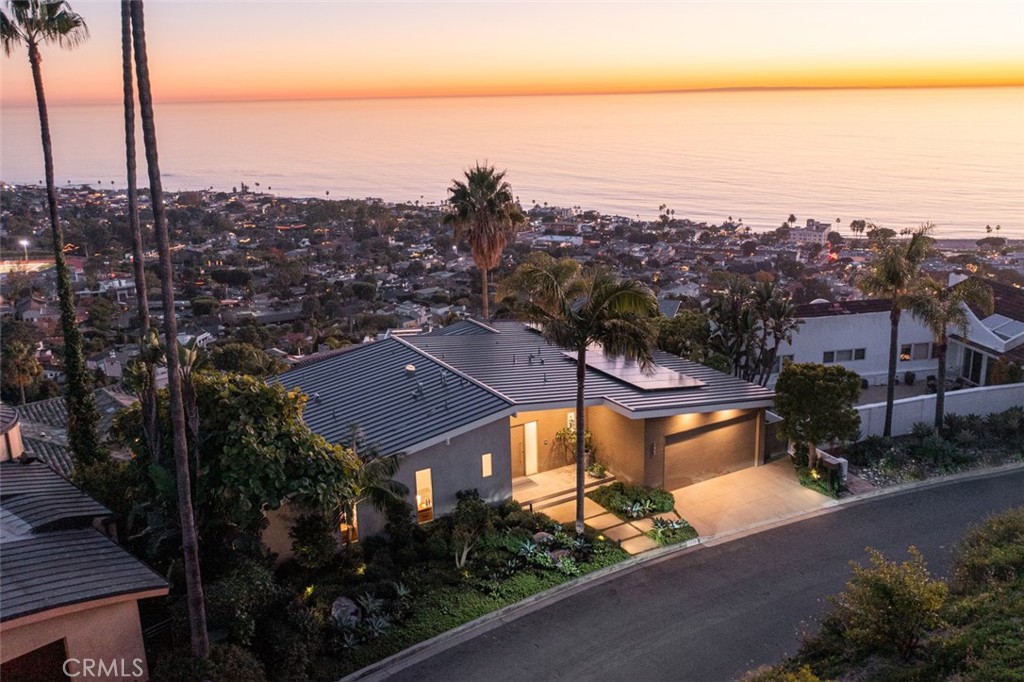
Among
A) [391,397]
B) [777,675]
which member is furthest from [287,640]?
[777,675]

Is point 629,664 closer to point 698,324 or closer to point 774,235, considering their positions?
point 698,324

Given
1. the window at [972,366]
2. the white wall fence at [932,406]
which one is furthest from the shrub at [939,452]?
the window at [972,366]

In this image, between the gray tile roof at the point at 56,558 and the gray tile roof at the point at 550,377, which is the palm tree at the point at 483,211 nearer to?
the gray tile roof at the point at 550,377

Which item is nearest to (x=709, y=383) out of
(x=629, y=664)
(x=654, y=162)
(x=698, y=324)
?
(x=698, y=324)

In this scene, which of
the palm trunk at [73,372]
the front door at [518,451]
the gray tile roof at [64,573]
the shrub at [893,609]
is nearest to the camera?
the gray tile roof at [64,573]

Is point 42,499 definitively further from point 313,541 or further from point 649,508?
point 649,508

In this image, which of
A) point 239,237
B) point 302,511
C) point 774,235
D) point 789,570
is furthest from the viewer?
point 239,237

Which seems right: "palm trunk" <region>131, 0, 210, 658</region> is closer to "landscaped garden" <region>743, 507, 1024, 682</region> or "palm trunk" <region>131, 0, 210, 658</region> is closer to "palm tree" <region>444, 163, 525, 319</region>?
"landscaped garden" <region>743, 507, 1024, 682</region>
